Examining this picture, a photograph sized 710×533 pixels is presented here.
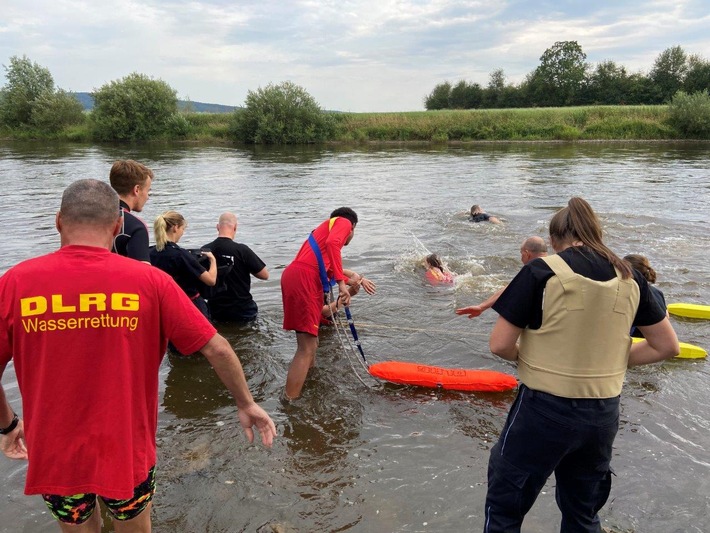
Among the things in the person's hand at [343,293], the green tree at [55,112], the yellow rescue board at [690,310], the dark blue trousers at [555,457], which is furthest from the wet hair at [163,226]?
the green tree at [55,112]

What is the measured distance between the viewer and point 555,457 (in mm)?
2789

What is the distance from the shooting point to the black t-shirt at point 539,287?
267 centimetres

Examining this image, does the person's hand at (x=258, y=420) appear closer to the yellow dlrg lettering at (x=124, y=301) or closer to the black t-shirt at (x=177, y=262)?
the yellow dlrg lettering at (x=124, y=301)

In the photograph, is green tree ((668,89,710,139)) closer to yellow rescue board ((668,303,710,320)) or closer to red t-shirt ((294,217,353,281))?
yellow rescue board ((668,303,710,320))

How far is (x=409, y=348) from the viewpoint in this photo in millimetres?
7195

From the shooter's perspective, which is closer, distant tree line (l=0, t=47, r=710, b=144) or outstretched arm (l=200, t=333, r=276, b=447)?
outstretched arm (l=200, t=333, r=276, b=447)

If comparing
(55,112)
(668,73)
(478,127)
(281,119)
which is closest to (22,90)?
(55,112)

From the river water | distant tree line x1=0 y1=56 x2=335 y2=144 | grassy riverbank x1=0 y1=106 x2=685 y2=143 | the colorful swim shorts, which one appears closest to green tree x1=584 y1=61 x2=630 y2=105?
grassy riverbank x1=0 y1=106 x2=685 y2=143

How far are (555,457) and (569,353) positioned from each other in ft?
1.91

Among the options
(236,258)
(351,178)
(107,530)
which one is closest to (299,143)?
(351,178)

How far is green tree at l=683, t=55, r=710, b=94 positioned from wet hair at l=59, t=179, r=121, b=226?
89.5 metres

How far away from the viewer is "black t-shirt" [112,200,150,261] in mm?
4434

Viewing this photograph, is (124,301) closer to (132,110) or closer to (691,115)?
(691,115)

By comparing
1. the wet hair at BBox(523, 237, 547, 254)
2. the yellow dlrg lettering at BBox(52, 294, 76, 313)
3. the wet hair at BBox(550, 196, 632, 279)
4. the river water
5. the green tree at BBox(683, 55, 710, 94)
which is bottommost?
the river water
